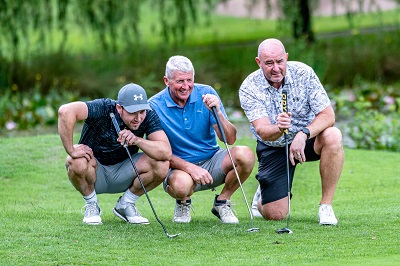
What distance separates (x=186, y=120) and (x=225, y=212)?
29.4 inches

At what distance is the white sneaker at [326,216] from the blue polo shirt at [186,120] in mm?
955

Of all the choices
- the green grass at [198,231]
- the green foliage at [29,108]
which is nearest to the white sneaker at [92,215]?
the green grass at [198,231]

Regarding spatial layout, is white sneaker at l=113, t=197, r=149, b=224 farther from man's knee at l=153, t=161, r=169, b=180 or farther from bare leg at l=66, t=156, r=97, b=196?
man's knee at l=153, t=161, r=169, b=180

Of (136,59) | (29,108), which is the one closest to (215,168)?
(29,108)

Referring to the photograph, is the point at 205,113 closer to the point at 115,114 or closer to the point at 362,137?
the point at 115,114

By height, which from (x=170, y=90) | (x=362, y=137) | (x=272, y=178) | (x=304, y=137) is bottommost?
(x=362, y=137)

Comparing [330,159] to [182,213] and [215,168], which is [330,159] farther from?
[182,213]

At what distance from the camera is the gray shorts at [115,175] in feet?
20.8

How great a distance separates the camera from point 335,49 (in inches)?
627

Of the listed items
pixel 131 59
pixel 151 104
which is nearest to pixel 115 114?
pixel 151 104

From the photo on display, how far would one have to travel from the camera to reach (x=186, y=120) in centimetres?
634

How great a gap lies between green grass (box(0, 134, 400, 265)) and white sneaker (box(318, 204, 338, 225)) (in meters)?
0.08

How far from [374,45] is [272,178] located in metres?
9.85

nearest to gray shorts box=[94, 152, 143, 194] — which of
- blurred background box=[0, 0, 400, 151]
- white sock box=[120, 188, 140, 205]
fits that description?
white sock box=[120, 188, 140, 205]
